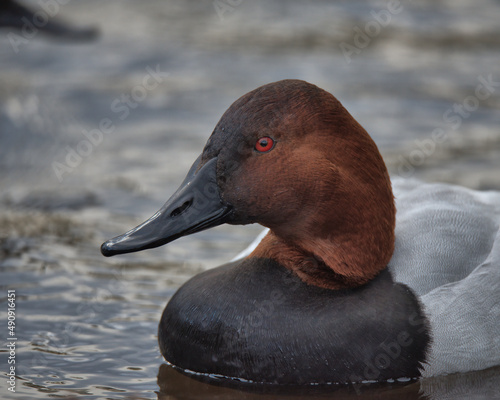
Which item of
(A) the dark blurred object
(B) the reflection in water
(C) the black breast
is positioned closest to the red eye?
(C) the black breast

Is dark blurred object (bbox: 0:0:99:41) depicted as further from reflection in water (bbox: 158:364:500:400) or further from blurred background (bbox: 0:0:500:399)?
reflection in water (bbox: 158:364:500:400)

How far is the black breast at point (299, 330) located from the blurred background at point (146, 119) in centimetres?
49

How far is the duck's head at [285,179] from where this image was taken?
151 inches

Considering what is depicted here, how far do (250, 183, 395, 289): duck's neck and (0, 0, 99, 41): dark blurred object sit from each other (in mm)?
5195

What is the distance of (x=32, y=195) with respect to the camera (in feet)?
22.2

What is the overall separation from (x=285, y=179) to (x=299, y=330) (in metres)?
0.71

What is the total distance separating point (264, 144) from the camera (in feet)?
12.6

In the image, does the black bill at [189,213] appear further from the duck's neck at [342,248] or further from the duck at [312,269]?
the duck's neck at [342,248]

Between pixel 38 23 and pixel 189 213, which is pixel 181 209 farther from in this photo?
pixel 38 23

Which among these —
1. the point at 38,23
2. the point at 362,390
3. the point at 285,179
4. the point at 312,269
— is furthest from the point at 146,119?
the point at 362,390

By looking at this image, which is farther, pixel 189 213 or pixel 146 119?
pixel 146 119

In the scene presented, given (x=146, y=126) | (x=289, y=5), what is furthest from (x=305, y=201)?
(x=289, y=5)

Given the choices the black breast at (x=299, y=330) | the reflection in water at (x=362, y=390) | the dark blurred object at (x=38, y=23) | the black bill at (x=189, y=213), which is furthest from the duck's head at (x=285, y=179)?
the dark blurred object at (x=38, y=23)

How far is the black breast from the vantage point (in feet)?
13.1
